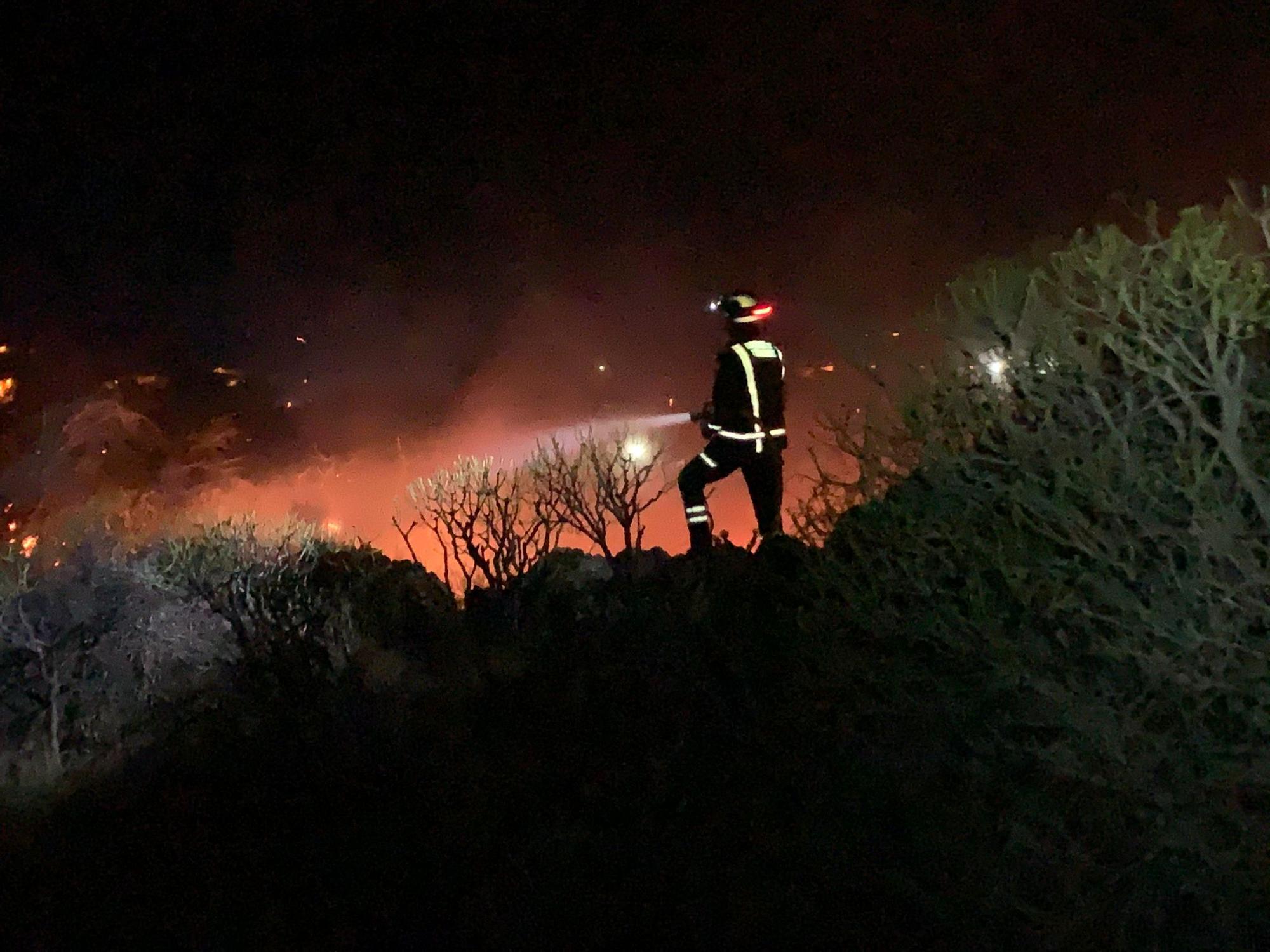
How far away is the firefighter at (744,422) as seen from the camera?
213 inches

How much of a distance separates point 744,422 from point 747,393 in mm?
158


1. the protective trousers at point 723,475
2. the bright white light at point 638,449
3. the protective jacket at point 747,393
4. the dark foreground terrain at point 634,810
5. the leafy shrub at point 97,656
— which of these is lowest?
the dark foreground terrain at point 634,810

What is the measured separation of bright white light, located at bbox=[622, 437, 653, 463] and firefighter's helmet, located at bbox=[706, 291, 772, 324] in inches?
59.4

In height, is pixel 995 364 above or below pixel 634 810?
above

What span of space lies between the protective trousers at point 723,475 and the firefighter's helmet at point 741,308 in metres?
0.66

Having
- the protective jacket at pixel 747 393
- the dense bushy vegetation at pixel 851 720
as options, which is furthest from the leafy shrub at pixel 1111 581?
the protective jacket at pixel 747 393

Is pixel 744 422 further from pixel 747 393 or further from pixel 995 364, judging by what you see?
pixel 995 364

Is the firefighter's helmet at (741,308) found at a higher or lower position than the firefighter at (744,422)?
higher

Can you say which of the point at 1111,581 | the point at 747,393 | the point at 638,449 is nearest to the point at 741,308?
the point at 747,393

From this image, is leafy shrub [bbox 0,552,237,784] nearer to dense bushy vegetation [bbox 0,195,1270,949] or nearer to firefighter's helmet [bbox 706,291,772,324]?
dense bushy vegetation [bbox 0,195,1270,949]

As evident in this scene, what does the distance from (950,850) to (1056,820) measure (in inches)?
17.3

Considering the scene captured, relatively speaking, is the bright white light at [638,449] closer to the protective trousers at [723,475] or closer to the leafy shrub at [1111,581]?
the protective trousers at [723,475]

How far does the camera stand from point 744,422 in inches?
213

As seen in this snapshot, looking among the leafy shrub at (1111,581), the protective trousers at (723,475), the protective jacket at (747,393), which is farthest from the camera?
the protective trousers at (723,475)
